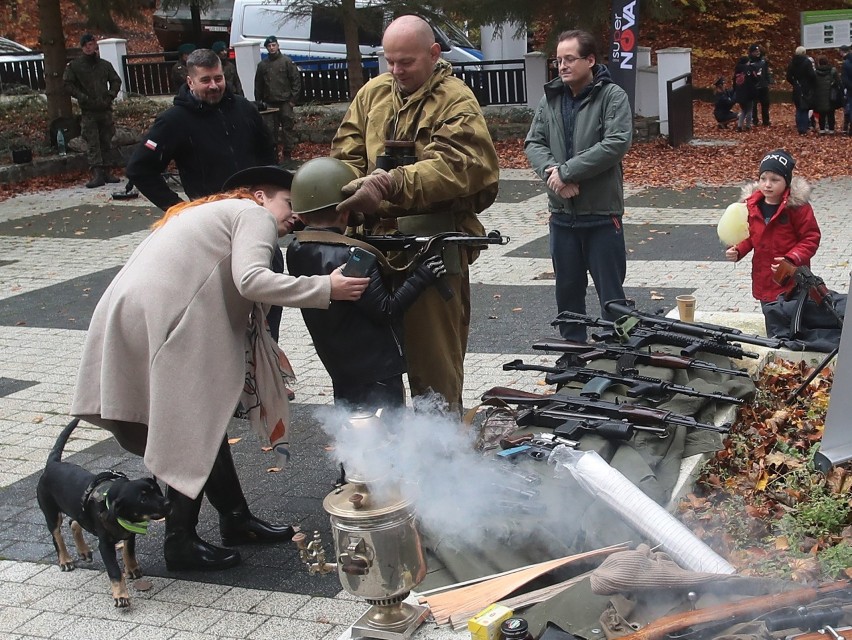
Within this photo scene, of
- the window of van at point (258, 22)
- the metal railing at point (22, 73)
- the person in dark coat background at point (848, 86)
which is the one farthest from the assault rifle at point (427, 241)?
the metal railing at point (22, 73)

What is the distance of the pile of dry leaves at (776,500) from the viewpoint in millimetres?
3965

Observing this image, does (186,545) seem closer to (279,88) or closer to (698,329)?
(698,329)

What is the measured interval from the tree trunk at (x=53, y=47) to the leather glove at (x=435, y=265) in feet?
53.6

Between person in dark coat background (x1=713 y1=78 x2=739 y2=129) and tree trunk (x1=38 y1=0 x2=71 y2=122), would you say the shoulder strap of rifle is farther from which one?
person in dark coat background (x1=713 y1=78 x2=739 y2=129)

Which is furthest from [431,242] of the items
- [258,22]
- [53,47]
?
→ [258,22]

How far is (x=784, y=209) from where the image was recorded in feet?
21.1

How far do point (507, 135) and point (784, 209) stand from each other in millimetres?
15125

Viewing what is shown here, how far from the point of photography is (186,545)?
4711 mm

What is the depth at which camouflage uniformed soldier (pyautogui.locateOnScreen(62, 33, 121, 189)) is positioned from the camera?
1694 centimetres

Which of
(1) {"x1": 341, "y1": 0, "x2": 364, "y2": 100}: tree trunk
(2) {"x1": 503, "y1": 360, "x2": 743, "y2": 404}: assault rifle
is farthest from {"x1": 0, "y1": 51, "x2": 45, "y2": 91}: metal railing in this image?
(2) {"x1": 503, "y1": 360, "x2": 743, "y2": 404}: assault rifle

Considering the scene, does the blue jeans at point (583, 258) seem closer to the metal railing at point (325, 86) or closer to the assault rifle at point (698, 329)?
the assault rifle at point (698, 329)

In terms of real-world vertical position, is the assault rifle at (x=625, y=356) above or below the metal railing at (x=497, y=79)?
below

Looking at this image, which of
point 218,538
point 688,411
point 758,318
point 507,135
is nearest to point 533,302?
point 758,318

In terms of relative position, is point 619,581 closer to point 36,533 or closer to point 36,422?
point 36,533
